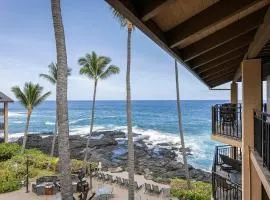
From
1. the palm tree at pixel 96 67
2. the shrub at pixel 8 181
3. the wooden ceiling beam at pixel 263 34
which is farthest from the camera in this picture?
the palm tree at pixel 96 67

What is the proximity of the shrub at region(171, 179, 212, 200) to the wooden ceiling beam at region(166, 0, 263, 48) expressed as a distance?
14.5m

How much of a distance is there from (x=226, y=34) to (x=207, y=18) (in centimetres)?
138

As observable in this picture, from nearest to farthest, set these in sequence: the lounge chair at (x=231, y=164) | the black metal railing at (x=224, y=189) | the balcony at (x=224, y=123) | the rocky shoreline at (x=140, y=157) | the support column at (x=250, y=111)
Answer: the support column at (x=250, y=111), the black metal railing at (x=224, y=189), the lounge chair at (x=231, y=164), the balcony at (x=224, y=123), the rocky shoreline at (x=140, y=157)

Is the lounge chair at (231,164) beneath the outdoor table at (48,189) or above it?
above

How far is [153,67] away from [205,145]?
2340 inches

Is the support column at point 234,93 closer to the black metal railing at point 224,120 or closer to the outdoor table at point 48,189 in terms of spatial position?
the black metal railing at point 224,120

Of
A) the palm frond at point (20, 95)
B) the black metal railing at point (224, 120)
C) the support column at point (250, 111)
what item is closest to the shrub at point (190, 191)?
the black metal railing at point (224, 120)

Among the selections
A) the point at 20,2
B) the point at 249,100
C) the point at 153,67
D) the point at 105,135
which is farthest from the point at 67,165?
the point at 153,67

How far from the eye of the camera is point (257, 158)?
6762mm

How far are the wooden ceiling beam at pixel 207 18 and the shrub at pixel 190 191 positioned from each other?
47.5 feet

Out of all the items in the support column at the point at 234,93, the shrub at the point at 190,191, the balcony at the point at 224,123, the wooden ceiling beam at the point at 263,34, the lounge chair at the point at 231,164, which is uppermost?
the wooden ceiling beam at the point at 263,34

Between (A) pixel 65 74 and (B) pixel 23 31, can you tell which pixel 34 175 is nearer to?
(A) pixel 65 74

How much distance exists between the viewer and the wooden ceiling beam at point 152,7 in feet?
11.9

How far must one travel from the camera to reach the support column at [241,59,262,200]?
8.02 metres
